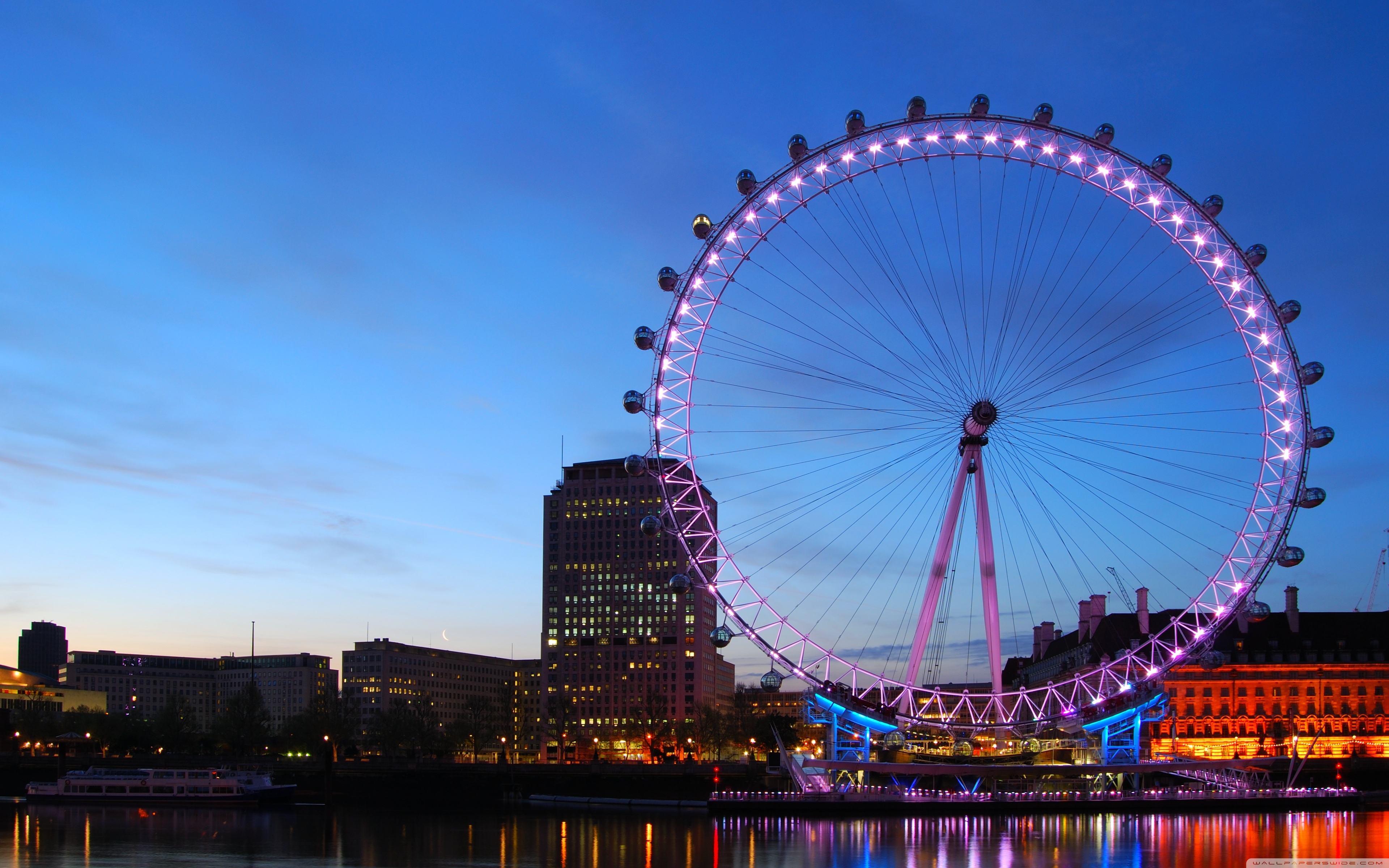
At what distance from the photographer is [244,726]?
544ft

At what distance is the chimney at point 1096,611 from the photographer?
485 feet

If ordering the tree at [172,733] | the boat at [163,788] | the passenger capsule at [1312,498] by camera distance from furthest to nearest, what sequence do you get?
the tree at [172,733] < the boat at [163,788] < the passenger capsule at [1312,498]

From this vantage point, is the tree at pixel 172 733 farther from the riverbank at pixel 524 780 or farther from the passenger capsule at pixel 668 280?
the passenger capsule at pixel 668 280

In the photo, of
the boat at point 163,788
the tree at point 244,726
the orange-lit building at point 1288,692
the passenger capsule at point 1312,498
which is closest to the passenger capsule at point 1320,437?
the passenger capsule at point 1312,498

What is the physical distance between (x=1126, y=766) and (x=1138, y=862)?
3534cm

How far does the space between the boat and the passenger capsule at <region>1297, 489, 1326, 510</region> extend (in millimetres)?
85721

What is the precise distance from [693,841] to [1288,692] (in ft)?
306

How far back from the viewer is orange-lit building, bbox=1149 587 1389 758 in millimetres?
133375

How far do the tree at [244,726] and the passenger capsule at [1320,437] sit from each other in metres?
134

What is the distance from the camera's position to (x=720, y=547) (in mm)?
70062

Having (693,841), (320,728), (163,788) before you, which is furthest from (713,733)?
(693,841)

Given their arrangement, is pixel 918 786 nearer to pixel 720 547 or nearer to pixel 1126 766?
pixel 1126 766

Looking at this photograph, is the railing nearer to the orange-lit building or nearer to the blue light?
the blue light

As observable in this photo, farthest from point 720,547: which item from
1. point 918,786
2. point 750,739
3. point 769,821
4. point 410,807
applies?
point 750,739
